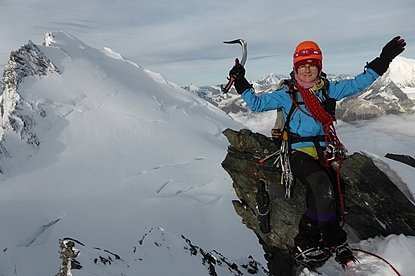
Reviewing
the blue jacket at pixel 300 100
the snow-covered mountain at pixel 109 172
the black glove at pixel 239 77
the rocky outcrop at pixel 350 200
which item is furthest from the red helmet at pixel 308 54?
the snow-covered mountain at pixel 109 172

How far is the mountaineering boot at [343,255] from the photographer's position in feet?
22.9

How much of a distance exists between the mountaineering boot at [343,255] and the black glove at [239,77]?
12.0ft

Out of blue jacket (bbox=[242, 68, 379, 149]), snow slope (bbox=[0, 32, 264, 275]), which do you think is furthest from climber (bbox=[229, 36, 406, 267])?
snow slope (bbox=[0, 32, 264, 275])

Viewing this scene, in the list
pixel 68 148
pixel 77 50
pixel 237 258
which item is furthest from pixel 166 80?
pixel 237 258

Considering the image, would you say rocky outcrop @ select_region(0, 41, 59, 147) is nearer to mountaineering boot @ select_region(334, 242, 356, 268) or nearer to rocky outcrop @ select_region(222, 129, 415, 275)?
rocky outcrop @ select_region(222, 129, 415, 275)

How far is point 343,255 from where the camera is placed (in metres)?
7.02

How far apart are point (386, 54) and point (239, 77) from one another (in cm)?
317

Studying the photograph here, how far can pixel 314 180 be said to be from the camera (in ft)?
24.0

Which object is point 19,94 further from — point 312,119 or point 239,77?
point 312,119

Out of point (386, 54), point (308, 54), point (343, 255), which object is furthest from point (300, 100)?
point (343, 255)

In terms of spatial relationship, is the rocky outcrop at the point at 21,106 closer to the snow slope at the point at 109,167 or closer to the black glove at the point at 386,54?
the snow slope at the point at 109,167

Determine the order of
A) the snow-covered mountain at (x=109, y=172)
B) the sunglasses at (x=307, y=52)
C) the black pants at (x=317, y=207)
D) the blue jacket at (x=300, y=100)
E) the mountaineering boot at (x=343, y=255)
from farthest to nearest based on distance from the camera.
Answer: the snow-covered mountain at (x=109, y=172), the blue jacket at (x=300, y=100), the sunglasses at (x=307, y=52), the black pants at (x=317, y=207), the mountaineering boot at (x=343, y=255)

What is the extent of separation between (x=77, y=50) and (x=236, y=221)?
8888 cm

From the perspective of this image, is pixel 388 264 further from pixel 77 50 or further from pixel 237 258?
pixel 77 50
